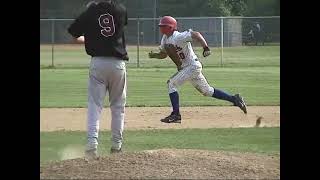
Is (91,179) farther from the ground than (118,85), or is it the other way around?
(118,85)

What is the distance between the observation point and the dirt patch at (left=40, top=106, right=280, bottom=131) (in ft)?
35.6

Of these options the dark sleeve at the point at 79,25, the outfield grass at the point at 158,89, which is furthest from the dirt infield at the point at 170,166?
the outfield grass at the point at 158,89

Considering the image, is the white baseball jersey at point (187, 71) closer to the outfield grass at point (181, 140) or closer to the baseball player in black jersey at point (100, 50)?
the outfield grass at point (181, 140)

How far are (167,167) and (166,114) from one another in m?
6.27

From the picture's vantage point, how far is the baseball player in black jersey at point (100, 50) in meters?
7.09

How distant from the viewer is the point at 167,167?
6.36 m

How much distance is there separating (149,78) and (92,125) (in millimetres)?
16447

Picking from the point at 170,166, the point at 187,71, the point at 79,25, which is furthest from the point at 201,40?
the point at 170,166

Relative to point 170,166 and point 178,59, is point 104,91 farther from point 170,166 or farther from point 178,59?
point 178,59

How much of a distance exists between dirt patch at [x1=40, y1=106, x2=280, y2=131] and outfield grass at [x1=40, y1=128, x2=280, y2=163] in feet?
2.14

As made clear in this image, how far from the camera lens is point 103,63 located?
7.11 meters
